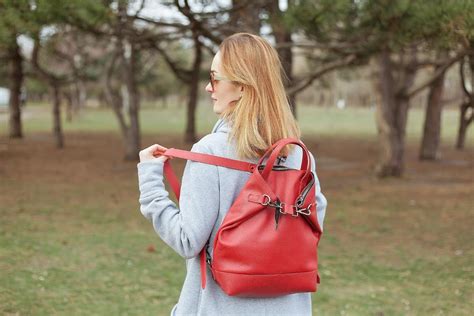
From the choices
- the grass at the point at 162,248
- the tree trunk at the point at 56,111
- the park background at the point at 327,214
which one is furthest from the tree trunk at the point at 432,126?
the tree trunk at the point at 56,111

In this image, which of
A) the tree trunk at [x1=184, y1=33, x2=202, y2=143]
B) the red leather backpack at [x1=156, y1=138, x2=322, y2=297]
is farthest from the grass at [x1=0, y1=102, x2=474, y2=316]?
the tree trunk at [x1=184, y1=33, x2=202, y2=143]

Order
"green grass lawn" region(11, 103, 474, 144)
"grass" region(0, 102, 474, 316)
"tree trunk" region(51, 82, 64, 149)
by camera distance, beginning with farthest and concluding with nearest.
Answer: "green grass lawn" region(11, 103, 474, 144), "tree trunk" region(51, 82, 64, 149), "grass" region(0, 102, 474, 316)

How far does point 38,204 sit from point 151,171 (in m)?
7.36

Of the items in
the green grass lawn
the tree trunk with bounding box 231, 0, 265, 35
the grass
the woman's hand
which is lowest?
the green grass lawn

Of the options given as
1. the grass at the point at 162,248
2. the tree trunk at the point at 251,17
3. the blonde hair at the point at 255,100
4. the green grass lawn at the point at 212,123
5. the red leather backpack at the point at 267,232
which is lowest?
the green grass lawn at the point at 212,123

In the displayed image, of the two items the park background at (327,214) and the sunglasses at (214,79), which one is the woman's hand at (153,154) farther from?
the park background at (327,214)

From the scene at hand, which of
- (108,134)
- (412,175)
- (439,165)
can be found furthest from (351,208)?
(108,134)

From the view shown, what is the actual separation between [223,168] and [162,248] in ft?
15.5

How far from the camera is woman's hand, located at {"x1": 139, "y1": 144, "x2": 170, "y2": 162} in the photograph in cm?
193

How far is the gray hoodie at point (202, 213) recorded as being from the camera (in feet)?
5.86

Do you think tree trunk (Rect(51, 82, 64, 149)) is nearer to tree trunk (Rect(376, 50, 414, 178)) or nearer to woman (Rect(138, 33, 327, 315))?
tree trunk (Rect(376, 50, 414, 178))

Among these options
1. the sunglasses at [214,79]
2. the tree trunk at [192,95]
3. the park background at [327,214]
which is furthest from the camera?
the tree trunk at [192,95]

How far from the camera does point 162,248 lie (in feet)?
21.0

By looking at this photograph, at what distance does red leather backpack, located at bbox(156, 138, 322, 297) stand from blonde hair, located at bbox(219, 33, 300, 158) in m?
0.06
